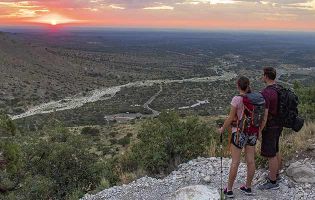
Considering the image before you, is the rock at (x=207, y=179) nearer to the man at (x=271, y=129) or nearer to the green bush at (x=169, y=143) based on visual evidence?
the man at (x=271, y=129)

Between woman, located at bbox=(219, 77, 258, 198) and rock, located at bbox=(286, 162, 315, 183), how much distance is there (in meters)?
1.03

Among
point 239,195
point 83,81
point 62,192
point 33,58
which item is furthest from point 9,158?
point 33,58

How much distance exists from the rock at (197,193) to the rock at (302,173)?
1481mm

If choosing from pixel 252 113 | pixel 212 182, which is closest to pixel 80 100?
pixel 212 182

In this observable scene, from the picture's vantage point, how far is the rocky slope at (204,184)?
7.07 meters

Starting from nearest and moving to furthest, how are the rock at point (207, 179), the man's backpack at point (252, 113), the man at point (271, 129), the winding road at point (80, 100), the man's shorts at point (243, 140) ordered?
the man's backpack at point (252, 113), the man's shorts at point (243, 140), the man at point (271, 129), the rock at point (207, 179), the winding road at point (80, 100)

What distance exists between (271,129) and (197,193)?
5.26ft

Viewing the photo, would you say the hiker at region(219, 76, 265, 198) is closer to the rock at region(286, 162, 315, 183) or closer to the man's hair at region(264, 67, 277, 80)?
the man's hair at region(264, 67, 277, 80)

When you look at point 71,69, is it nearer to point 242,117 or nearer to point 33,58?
point 33,58

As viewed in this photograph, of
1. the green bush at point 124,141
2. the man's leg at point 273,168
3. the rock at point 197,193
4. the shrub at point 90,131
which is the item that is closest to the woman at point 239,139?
the rock at point 197,193

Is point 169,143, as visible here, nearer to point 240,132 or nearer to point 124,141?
point 240,132

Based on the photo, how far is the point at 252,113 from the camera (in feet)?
21.6

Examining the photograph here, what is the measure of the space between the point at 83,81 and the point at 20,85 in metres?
A: 15.9

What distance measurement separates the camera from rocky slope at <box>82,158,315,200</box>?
7066 millimetres
